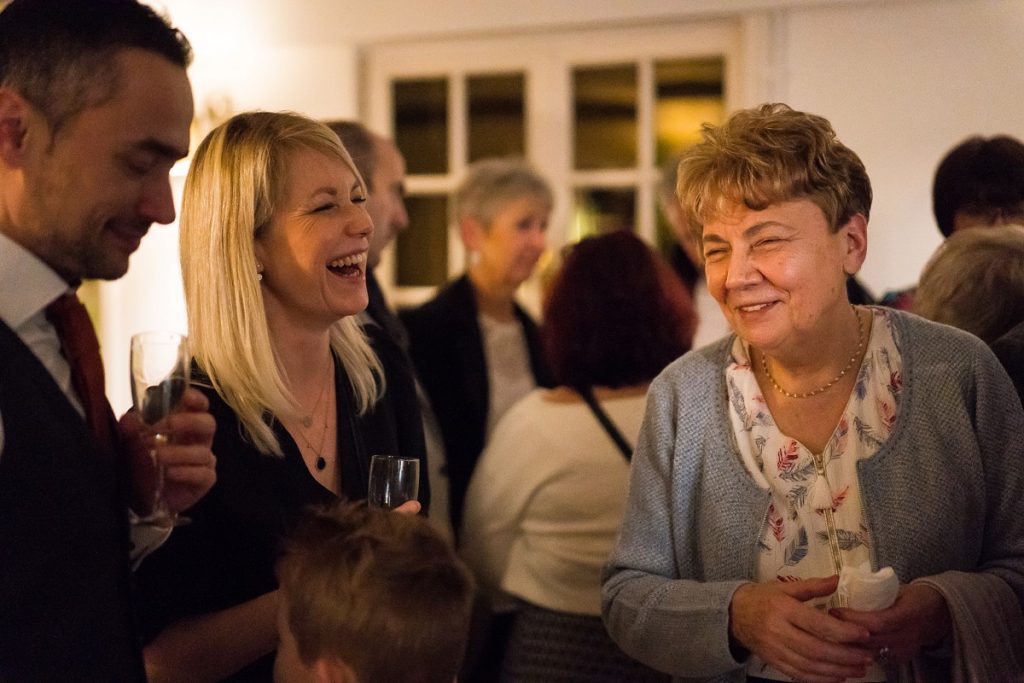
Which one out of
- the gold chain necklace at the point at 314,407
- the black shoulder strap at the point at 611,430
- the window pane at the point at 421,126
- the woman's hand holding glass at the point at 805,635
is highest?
the window pane at the point at 421,126

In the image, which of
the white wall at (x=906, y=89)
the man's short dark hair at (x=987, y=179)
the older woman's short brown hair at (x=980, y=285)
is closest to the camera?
the older woman's short brown hair at (x=980, y=285)

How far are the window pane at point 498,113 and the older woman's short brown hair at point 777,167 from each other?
3184 millimetres

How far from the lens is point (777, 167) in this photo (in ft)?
5.91

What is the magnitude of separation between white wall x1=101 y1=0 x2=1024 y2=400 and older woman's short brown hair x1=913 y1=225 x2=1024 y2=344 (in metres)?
2.14

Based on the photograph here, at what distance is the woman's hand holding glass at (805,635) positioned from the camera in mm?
1641

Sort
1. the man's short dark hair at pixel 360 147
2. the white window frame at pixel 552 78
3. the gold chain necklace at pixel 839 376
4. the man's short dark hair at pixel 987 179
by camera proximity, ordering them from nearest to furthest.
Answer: the gold chain necklace at pixel 839 376 → the man's short dark hair at pixel 987 179 → the man's short dark hair at pixel 360 147 → the white window frame at pixel 552 78

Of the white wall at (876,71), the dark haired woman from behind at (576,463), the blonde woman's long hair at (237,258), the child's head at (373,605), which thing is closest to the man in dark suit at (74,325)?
the child's head at (373,605)

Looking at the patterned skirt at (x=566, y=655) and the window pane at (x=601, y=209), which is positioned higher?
the window pane at (x=601, y=209)

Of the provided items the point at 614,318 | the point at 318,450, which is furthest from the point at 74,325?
the point at 614,318

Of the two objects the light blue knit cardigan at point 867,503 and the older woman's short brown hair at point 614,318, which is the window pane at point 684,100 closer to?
the older woman's short brown hair at point 614,318

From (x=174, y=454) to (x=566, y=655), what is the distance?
124 cm

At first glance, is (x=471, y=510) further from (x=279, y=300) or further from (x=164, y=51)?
(x=164, y=51)

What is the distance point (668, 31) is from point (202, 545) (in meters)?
3.50

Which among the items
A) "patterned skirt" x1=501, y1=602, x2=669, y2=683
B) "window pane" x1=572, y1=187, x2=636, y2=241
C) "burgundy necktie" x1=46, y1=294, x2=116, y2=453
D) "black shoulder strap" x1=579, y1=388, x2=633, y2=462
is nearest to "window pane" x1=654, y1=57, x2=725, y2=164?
"window pane" x1=572, y1=187, x2=636, y2=241
